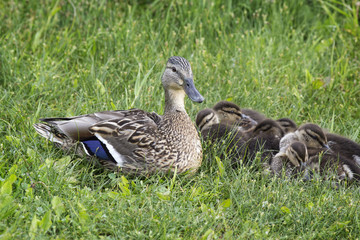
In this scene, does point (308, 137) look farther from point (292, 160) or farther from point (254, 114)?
point (254, 114)

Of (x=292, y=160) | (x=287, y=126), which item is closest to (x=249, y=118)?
(x=287, y=126)

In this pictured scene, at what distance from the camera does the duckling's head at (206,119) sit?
16.3ft

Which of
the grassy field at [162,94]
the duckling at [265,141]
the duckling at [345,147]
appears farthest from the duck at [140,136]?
the duckling at [345,147]

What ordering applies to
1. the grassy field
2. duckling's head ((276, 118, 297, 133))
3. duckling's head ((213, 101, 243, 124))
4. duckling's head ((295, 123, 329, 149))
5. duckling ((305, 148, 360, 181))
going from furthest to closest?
duckling's head ((213, 101, 243, 124)) < duckling's head ((276, 118, 297, 133)) < duckling's head ((295, 123, 329, 149)) < duckling ((305, 148, 360, 181)) < the grassy field

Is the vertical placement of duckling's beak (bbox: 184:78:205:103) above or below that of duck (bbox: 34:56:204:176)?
above

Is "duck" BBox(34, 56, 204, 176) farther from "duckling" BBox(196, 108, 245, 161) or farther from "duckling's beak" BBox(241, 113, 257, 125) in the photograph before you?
"duckling's beak" BBox(241, 113, 257, 125)

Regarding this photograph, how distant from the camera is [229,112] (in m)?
5.14

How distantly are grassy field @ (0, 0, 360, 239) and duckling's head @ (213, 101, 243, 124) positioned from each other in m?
0.35

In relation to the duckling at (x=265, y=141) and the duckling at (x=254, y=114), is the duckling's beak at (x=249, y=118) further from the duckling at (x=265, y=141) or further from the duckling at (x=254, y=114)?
the duckling at (x=265, y=141)

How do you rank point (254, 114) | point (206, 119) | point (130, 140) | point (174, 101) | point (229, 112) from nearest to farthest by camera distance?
point (130, 140), point (174, 101), point (206, 119), point (229, 112), point (254, 114)

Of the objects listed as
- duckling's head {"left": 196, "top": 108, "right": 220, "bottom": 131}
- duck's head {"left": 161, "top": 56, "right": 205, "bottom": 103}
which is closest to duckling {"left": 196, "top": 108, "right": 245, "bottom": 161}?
duckling's head {"left": 196, "top": 108, "right": 220, "bottom": 131}

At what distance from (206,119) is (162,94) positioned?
2.41ft

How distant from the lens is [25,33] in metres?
6.08

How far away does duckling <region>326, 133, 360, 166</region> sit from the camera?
466 centimetres
